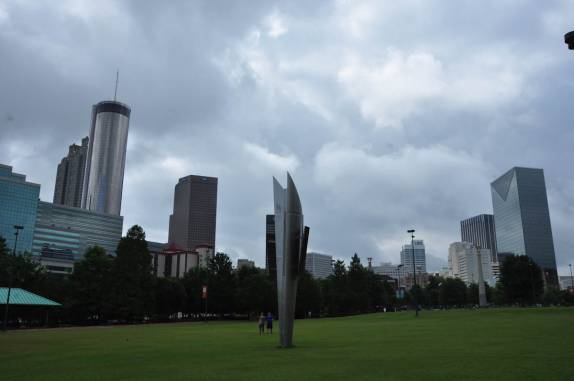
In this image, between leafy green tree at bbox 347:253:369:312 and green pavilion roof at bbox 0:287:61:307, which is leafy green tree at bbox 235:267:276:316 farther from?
green pavilion roof at bbox 0:287:61:307

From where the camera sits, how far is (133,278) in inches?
2650

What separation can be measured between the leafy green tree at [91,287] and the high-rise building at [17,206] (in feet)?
385

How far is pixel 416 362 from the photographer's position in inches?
607

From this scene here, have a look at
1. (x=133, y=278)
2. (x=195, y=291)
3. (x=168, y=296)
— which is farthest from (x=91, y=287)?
(x=195, y=291)

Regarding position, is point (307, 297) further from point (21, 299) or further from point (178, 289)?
point (21, 299)

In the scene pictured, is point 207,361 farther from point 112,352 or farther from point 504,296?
point 504,296

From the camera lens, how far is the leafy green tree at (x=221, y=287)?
8162 cm

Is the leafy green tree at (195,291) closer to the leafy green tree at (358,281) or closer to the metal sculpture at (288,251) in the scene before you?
the leafy green tree at (358,281)

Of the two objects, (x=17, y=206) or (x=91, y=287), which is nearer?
(x=91, y=287)

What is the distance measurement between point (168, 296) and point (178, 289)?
205cm

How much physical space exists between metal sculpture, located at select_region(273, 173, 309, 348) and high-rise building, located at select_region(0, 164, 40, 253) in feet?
557

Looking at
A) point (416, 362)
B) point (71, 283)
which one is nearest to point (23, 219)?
point (71, 283)

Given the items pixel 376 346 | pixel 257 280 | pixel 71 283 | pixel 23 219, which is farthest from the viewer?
pixel 23 219

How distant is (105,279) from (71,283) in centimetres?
442
